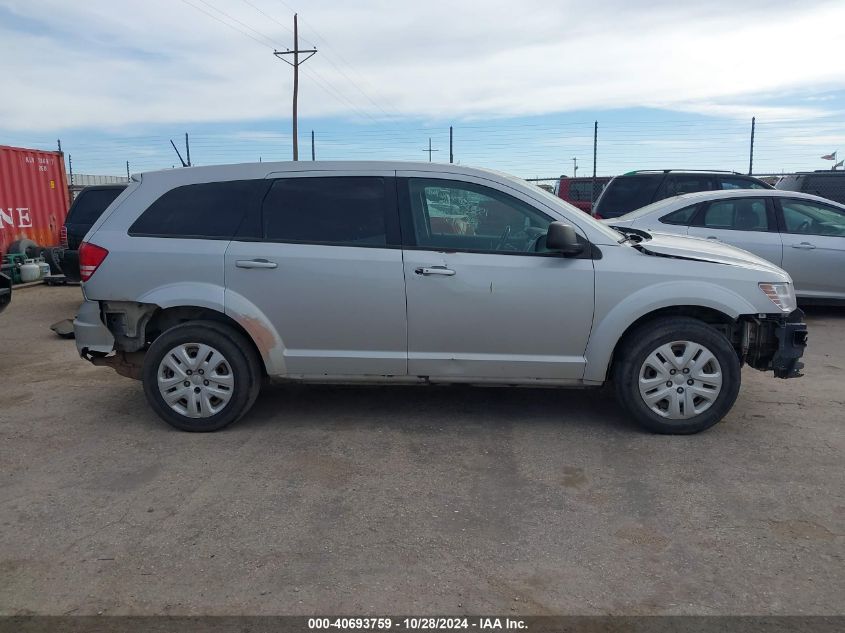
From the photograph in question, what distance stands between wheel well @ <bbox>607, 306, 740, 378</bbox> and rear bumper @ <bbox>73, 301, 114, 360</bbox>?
3.51 meters

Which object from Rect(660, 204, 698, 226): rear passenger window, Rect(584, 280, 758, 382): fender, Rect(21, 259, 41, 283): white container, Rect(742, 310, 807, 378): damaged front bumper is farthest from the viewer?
Rect(21, 259, 41, 283): white container

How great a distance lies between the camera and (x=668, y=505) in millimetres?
3740

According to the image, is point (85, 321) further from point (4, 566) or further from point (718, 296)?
point (718, 296)

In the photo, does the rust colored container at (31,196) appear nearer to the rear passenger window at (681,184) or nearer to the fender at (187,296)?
the fender at (187,296)

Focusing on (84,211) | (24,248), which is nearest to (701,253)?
(84,211)

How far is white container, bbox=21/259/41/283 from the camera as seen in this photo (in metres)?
12.8

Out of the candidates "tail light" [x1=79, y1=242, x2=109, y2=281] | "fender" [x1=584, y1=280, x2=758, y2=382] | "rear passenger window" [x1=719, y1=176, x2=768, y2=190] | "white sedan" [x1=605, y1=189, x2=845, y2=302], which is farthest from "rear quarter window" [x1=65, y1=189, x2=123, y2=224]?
"rear passenger window" [x1=719, y1=176, x2=768, y2=190]

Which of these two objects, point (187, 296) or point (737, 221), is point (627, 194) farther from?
point (187, 296)

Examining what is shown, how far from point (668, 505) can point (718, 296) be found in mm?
1592

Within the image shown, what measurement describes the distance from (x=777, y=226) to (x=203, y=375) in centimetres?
713

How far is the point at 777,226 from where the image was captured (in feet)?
28.1

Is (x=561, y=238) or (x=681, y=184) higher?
(x=681, y=184)

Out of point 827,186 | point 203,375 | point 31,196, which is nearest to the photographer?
point 203,375

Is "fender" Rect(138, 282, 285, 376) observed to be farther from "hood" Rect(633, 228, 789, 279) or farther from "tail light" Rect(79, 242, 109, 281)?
"hood" Rect(633, 228, 789, 279)
